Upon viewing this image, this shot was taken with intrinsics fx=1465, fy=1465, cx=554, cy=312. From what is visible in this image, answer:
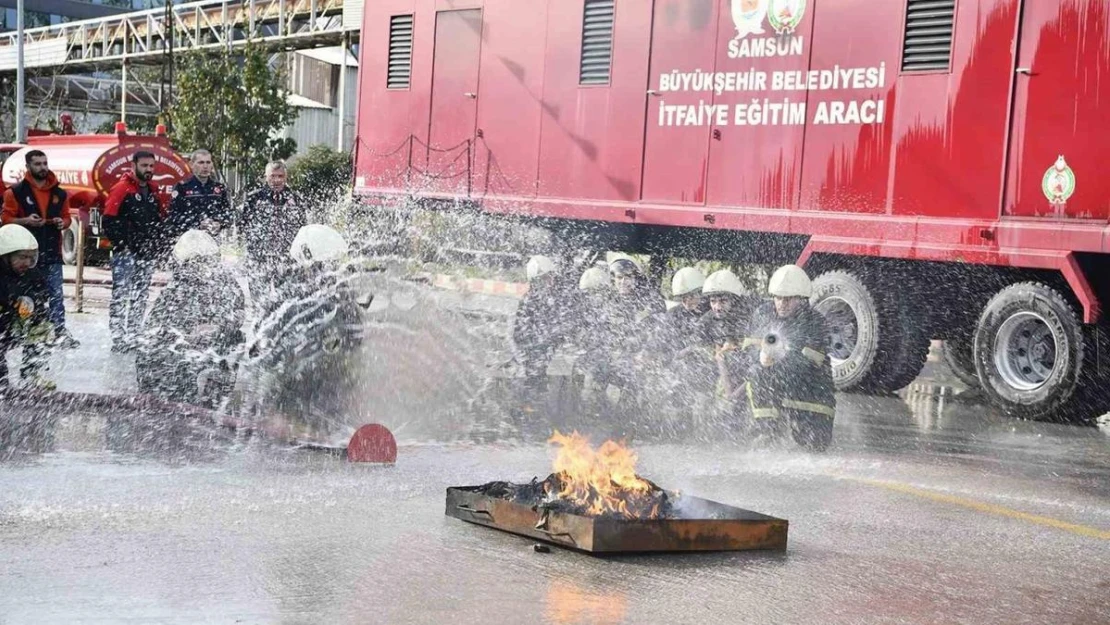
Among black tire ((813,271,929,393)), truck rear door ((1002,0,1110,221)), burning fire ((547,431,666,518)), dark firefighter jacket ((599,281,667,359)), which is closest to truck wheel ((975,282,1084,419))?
truck rear door ((1002,0,1110,221))

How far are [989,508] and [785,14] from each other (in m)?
7.28

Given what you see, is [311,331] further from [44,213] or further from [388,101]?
[388,101]

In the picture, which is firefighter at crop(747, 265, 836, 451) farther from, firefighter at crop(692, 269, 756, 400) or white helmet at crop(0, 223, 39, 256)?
white helmet at crop(0, 223, 39, 256)

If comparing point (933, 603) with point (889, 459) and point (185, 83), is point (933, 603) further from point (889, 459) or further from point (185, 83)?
point (185, 83)

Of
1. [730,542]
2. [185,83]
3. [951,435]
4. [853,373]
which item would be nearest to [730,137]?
[853,373]

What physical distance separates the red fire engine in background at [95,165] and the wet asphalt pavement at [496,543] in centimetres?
1491

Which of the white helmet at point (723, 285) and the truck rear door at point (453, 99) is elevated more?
the truck rear door at point (453, 99)

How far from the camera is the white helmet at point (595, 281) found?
11.9m

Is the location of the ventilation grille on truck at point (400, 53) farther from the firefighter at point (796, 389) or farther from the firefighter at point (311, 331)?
the firefighter at point (796, 389)

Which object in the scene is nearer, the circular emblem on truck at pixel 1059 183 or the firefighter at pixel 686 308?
the firefighter at pixel 686 308

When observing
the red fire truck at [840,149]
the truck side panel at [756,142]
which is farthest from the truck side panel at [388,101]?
the truck side panel at [756,142]

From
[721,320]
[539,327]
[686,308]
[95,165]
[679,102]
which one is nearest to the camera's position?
[721,320]

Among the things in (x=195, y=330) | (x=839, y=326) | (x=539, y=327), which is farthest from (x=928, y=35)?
(x=195, y=330)

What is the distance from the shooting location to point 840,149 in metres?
13.4
